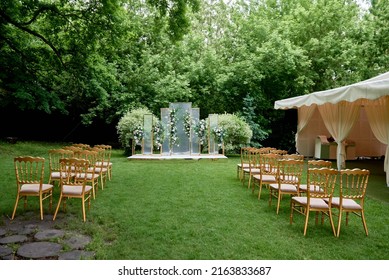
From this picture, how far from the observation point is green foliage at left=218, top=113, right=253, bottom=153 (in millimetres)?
13711

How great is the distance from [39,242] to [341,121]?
9090 millimetres

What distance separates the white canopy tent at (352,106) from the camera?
24.5ft

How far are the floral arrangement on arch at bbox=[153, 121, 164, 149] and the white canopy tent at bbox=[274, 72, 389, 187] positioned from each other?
15.3 ft

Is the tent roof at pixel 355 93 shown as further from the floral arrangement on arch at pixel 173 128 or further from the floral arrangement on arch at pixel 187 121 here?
the floral arrangement on arch at pixel 173 128

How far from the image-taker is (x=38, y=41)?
541 inches

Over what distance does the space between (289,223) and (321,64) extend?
548 inches

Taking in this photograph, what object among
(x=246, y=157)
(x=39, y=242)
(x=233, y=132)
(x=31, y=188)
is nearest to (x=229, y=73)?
(x=233, y=132)

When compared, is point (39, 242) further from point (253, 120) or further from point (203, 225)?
point (253, 120)

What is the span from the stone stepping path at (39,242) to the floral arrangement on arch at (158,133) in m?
7.86

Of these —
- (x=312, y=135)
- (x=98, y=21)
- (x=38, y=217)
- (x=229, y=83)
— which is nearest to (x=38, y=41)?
(x=98, y=21)

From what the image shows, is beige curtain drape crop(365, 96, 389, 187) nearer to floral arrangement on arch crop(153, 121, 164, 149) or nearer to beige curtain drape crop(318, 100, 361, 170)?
beige curtain drape crop(318, 100, 361, 170)

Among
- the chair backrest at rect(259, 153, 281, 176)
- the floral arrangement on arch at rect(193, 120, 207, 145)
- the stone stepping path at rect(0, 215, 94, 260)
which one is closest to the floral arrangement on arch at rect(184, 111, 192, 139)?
the floral arrangement on arch at rect(193, 120, 207, 145)

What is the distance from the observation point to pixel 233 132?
13.8 metres
